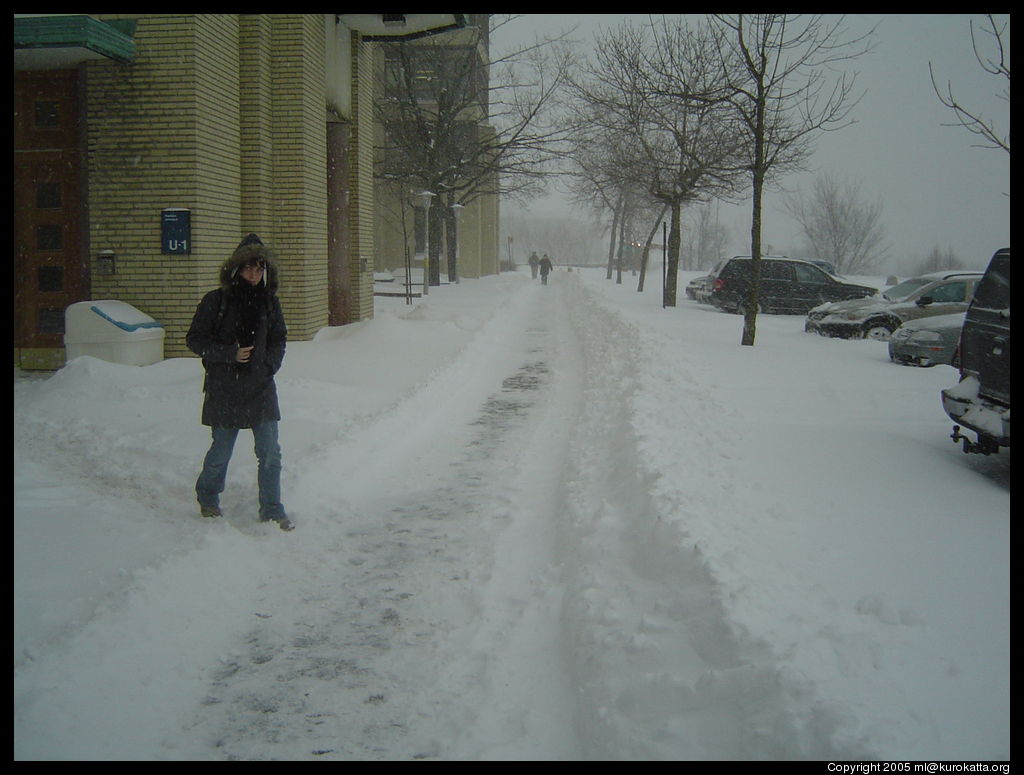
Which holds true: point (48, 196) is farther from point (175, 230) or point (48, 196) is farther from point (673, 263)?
point (673, 263)

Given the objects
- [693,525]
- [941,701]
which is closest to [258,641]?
[693,525]

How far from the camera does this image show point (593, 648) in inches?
139

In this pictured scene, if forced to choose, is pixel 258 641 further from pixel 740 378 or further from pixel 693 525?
pixel 740 378

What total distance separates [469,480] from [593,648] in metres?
2.91

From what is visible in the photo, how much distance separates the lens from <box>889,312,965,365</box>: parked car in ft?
38.9

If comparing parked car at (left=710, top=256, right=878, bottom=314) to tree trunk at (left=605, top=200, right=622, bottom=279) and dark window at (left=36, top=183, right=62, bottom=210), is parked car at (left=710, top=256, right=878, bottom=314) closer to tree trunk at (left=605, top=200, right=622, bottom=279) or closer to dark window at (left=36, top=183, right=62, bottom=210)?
dark window at (left=36, top=183, right=62, bottom=210)

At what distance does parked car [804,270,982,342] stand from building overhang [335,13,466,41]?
9192mm

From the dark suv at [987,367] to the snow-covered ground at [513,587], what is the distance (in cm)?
38

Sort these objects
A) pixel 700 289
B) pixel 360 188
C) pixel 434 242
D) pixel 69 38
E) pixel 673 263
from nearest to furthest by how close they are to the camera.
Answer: pixel 69 38 → pixel 360 188 → pixel 673 263 → pixel 700 289 → pixel 434 242

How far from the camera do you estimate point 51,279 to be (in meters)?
10.4

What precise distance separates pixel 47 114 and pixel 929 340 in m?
12.7

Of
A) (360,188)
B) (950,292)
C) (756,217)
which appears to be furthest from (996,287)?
(360,188)

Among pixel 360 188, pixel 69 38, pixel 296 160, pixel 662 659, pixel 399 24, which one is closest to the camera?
pixel 662 659

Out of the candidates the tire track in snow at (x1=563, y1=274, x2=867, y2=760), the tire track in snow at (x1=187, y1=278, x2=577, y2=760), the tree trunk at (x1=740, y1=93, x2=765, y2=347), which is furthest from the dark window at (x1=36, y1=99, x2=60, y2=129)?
the tree trunk at (x1=740, y1=93, x2=765, y2=347)
